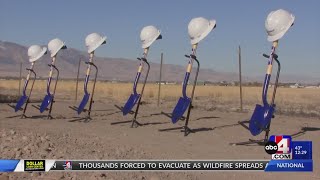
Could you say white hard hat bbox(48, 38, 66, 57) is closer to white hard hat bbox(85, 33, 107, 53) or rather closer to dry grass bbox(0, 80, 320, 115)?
white hard hat bbox(85, 33, 107, 53)

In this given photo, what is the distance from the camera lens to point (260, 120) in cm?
1130

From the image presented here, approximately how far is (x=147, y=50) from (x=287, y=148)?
327 inches

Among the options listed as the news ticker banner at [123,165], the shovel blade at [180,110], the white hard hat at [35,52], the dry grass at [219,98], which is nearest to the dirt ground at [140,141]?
the news ticker banner at [123,165]

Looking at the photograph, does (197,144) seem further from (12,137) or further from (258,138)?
(12,137)

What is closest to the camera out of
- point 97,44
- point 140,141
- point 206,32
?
point 140,141

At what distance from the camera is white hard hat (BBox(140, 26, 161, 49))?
14.5m

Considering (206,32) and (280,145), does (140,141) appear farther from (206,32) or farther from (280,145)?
(280,145)

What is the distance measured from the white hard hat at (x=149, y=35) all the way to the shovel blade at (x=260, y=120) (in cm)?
424

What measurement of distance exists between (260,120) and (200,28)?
289 centimetres

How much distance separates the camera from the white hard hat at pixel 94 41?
16.2 m

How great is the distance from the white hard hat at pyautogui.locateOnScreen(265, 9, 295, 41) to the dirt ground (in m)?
2.39

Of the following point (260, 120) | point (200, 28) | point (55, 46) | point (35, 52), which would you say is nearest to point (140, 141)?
point (260, 120)

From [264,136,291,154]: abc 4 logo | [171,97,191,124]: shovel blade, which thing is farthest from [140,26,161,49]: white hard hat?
[264,136,291,154]: abc 4 logo

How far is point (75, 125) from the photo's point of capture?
15.4 meters
